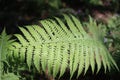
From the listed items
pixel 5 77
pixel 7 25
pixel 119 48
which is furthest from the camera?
pixel 7 25

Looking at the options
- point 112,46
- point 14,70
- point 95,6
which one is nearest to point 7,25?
point 95,6

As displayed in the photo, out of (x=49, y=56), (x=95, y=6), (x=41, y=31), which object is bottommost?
(x=49, y=56)

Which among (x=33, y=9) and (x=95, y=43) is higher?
(x=33, y=9)

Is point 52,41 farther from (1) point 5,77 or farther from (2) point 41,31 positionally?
(1) point 5,77

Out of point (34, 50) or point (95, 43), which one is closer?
point (34, 50)

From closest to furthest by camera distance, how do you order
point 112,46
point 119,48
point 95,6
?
1. point 119,48
2. point 112,46
3. point 95,6

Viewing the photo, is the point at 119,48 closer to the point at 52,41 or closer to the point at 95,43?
the point at 95,43
